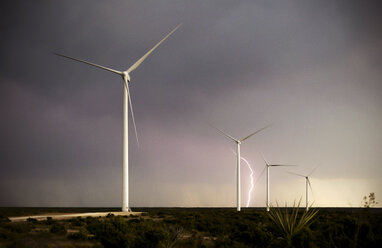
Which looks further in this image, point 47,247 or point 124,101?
point 124,101

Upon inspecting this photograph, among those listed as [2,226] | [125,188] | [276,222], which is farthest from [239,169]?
[2,226]

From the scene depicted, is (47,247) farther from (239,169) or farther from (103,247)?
(239,169)

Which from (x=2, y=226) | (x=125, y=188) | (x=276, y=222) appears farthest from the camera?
(x=125, y=188)

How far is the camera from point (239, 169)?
193ft

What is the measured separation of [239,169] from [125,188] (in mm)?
24539

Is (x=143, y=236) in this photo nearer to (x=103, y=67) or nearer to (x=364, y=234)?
(x=364, y=234)

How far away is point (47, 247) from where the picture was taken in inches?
721

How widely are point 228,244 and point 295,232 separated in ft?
14.6

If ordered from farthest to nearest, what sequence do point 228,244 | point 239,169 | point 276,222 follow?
1. point 239,169
2. point 276,222
3. point 228,244

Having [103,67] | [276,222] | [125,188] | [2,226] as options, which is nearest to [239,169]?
[125,188]

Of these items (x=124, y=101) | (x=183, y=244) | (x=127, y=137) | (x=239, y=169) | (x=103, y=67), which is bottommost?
(x=183, y=244)

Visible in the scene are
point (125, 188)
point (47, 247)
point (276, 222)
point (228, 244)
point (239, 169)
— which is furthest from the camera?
point (239, 169)

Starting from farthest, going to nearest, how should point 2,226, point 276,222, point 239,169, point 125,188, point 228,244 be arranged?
point 239,169, point 125,188, point 2,226, point 276,222, point 228,244

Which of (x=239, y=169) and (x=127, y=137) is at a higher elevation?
(x=127, y=137)
